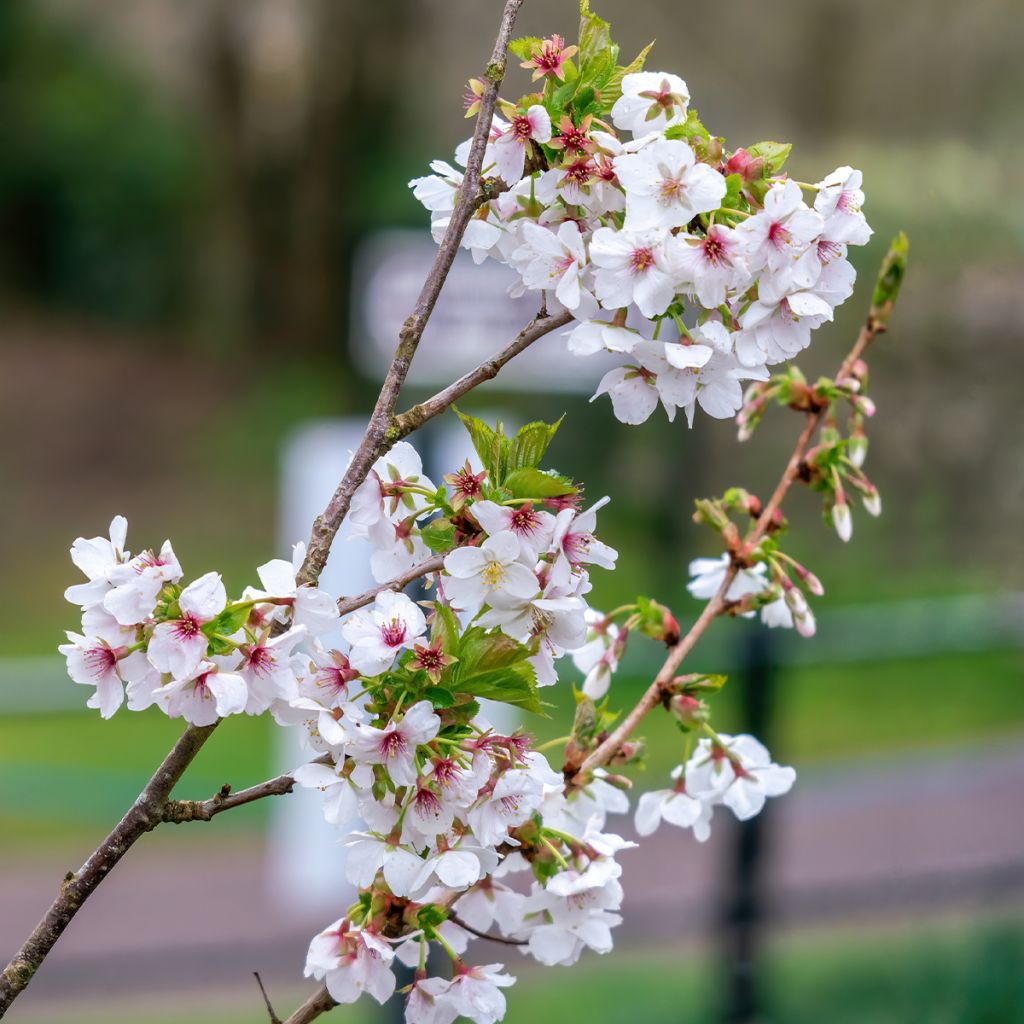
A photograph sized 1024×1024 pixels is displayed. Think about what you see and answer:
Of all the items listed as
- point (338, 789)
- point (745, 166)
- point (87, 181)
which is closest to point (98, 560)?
point (338, 789)

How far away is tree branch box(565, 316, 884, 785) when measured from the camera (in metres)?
0.87

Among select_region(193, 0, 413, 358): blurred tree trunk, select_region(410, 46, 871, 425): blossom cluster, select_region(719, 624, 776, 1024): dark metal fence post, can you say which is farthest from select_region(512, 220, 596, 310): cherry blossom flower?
select_region(193, 0, 413, 358): blurred tree trunk

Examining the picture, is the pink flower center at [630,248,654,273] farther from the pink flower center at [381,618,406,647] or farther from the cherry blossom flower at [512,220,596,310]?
the pink flower center at [381,618,406,647]

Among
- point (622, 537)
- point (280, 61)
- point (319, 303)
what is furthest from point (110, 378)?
point (622, 537)

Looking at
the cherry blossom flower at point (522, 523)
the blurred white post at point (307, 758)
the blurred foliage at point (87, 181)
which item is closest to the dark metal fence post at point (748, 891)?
the blurred white post at point (307, 758)

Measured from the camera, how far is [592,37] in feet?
2.44

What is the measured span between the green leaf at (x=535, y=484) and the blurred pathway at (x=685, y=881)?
2.47 meters

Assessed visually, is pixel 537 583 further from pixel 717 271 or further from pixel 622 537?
pixel 622 537

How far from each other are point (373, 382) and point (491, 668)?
908 centimetres

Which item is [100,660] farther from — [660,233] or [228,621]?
[660,233]

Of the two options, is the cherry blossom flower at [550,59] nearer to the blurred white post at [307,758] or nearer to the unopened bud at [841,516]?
the unopened bud at [841,516]

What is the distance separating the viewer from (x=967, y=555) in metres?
3.39

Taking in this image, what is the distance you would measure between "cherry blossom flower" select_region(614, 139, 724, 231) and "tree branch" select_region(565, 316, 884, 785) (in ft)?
0.98

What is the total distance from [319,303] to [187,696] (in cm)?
1188
